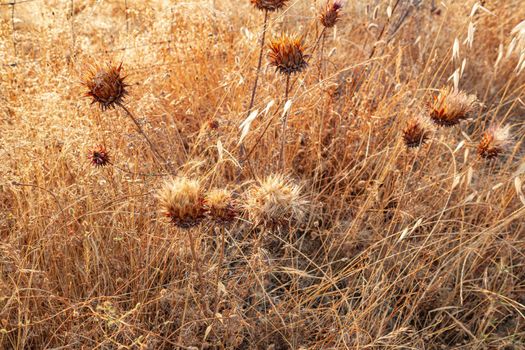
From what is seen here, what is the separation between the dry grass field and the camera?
169cm

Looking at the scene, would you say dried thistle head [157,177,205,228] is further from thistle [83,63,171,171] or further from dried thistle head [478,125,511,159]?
dried thistle head [478,125,511,159]

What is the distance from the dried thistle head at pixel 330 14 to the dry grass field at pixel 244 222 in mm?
14

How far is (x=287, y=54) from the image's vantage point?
5.95 feet

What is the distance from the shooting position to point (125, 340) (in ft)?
5.58

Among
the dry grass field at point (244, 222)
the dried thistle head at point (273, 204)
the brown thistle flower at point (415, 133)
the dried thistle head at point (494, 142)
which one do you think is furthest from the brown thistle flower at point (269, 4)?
the dried thistle head at point (494, 142)

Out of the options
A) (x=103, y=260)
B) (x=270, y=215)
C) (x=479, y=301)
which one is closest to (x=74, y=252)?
(x=103, y=260)

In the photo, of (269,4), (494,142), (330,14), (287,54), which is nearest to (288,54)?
(287,54)

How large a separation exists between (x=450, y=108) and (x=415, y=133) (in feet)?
0.56

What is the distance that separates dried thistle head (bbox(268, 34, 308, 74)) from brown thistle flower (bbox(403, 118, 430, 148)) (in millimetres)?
508

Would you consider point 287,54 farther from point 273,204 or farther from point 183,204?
point 183,204

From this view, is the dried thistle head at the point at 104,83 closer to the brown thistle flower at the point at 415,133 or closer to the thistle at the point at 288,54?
the thistle at the point at 288,54

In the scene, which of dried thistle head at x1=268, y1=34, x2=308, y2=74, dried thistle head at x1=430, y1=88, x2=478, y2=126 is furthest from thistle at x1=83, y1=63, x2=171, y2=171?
dried thistle head at x1=430, y1=88, x2=478, y2=126

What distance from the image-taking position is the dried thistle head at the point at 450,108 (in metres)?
1.88

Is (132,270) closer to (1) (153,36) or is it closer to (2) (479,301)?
(2) (479,301)
